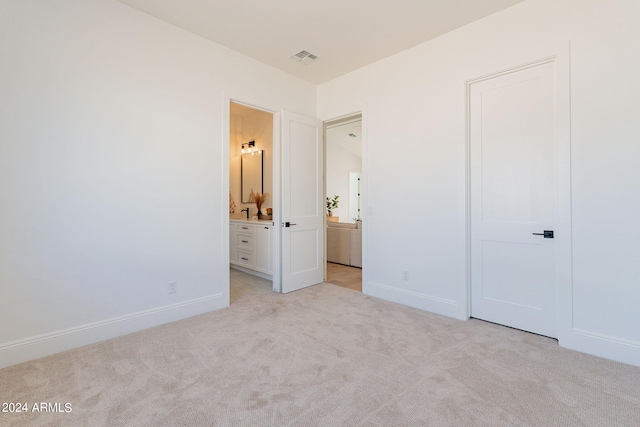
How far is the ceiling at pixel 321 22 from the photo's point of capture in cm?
262

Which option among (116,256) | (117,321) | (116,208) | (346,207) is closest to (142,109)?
(116,208)

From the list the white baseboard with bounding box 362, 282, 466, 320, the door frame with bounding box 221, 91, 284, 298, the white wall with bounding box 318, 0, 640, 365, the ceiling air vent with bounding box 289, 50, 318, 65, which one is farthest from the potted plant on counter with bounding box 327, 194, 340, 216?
the ceiling air vent with bounding box 289, 50, 318, 65

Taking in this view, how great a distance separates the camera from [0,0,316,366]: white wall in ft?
7.11

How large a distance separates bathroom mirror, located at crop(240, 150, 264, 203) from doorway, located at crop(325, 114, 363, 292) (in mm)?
1361

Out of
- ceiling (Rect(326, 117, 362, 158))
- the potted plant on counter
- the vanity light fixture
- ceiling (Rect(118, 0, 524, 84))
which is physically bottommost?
the potted plant on counter

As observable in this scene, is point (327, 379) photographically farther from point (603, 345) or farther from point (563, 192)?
point (563, 192)

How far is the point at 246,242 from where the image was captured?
4.91 meters

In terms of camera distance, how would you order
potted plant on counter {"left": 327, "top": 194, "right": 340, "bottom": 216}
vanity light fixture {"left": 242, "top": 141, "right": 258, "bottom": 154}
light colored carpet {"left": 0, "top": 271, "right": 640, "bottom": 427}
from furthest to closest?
potted plant on counter {"left": 327, "top": 194, "right": 340, "bottom": 216} < vanity light fixture {"left": 242, "top": 141, "right": 258, "bottom": 154} < light colored carpet {"left": 0, "top": 271, "right": 640, "bottom": 427}

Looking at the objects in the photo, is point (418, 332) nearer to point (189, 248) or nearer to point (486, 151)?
point (486, 151)

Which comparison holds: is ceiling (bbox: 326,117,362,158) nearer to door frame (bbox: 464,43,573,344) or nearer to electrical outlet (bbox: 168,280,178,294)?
door frame (bbox: 464,43,573,344)

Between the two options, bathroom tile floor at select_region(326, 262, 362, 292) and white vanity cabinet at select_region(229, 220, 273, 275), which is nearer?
bathroom tile floor at select_region(326, 262, 362, 292)

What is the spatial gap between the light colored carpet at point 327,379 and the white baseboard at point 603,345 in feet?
0.25

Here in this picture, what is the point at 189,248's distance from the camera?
307 cm

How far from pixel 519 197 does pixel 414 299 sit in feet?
4.81
